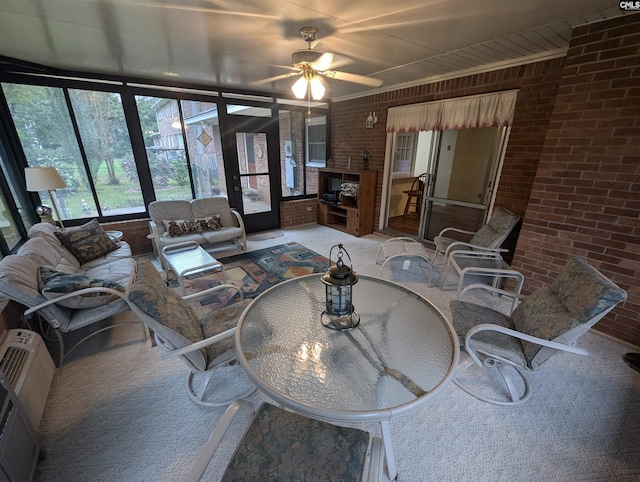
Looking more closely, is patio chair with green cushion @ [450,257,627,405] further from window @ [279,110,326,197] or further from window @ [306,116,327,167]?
window @ [306,116,327,167]

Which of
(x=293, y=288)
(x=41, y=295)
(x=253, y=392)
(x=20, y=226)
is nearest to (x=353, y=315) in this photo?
(x=293, y=288)

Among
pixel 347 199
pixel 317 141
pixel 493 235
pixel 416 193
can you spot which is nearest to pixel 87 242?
pixel 347 199

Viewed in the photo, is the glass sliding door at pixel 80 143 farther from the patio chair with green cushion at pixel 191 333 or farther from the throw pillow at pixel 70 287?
the patio chair with green cushion at pixel 191 333

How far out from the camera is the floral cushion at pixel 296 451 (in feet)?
3.05

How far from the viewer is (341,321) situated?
5.07 feet

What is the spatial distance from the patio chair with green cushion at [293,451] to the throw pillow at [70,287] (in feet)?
5.26

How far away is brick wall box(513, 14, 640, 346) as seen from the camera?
1.95 m

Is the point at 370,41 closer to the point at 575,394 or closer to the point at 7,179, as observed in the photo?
the point at 575,394

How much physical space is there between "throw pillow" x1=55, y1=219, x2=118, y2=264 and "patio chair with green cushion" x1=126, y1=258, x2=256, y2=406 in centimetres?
177

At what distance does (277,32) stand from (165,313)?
2260 mm

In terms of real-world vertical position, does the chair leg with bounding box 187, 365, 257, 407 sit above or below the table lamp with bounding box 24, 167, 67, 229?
below

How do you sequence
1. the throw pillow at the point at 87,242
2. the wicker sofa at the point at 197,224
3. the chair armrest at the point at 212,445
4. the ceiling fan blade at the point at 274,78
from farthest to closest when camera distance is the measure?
the wicker sofa at the point at 197,224, the ceiling fan blade at the point at 274,78, the throw pillow at the point at 87,242, the chair armrest at the point at 212,445

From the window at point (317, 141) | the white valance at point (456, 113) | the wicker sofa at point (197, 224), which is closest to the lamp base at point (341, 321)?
the wicker sofa at point (197, 224)

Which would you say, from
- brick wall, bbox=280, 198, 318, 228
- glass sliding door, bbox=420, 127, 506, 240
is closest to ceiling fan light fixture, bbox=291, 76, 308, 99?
glass sliding door, bbox=420, 127, 506, 240
